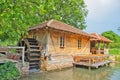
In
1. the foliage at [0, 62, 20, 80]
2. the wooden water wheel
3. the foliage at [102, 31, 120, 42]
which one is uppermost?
the foliage at [102, 31, 120, 42]

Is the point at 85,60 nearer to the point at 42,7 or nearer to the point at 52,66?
the point at 52,66

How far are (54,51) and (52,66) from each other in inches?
57.3

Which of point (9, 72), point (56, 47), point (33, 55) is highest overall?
point (56, 47)

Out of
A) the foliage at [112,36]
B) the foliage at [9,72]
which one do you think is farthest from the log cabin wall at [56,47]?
the foliage at [112,36]

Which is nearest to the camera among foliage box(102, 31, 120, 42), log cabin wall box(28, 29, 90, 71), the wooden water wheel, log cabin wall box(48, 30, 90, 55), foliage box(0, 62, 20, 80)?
foliage box(0, 62, 20, 80)

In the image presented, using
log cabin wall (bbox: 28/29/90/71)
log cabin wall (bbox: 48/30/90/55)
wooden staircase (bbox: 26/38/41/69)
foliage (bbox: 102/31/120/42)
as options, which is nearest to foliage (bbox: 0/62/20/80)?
wooden staircase (bbox: 26/38/41/69)

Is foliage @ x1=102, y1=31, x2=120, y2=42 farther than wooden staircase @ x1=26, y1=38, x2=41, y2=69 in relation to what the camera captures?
Yes

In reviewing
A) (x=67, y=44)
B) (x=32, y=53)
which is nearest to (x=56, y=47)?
(x=67, y=44)

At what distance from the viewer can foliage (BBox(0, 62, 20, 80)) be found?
10352 mm

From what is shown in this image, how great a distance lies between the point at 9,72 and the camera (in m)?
10.7

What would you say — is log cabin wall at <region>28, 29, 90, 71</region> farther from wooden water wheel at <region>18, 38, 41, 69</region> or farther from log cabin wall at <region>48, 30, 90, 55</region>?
wooden water wheel at <region>18, 38, 41, 69</region>

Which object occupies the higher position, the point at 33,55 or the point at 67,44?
the point at 67,44

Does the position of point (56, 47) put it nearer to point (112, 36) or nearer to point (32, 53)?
point (32, 53)

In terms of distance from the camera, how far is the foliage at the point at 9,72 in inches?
408
